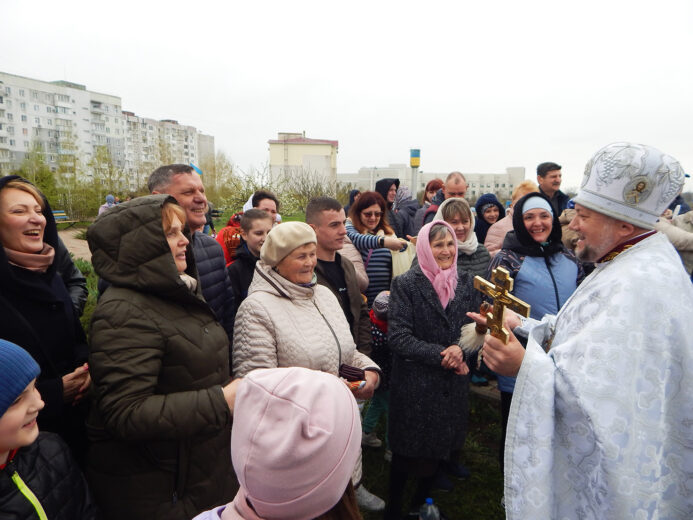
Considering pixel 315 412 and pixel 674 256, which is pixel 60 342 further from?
pixel 674 256

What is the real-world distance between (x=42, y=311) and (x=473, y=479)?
3293mm

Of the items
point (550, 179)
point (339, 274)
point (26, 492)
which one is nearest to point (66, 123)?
point (550, 179)

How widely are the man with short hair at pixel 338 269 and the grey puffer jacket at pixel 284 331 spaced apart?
720 mm

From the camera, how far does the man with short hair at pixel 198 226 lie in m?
2.93

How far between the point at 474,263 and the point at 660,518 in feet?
8.09

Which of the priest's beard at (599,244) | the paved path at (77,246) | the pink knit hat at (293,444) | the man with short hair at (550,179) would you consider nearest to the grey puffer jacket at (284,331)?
the pink knit hat at (293,444)

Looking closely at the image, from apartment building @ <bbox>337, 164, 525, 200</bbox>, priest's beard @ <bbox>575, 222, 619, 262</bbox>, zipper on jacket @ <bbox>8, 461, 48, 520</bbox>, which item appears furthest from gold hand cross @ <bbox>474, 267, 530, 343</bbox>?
apartment building @ <bbox>337, 164, 525, 200</bbox>

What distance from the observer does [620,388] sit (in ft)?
5.02

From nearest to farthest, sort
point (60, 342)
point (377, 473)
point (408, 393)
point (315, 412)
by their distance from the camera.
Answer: point (315, 412) → point (60, 342) → point (408, 393) → point (377, 473)

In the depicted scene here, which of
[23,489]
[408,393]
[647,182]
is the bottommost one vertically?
[408,393]

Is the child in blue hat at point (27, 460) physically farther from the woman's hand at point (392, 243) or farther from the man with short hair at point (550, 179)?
the man with short hair at point (550, 179)

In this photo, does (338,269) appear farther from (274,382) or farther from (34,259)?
(274,382)

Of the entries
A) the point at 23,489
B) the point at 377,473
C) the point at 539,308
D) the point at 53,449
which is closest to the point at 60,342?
the point at 53,449

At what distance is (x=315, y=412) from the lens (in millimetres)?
1002
